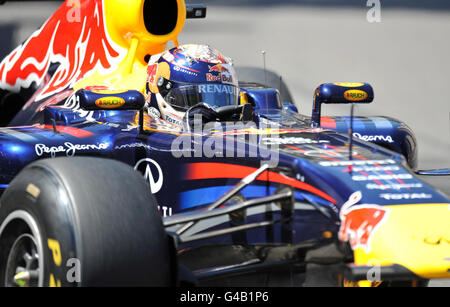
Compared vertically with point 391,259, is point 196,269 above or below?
below

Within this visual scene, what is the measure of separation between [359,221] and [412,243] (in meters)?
0.21

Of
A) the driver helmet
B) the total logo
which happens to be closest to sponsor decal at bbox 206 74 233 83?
the driver helmet

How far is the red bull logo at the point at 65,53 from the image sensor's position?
5.37 m

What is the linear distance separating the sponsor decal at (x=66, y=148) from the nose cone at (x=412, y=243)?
176 cm

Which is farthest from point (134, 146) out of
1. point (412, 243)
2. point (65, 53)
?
point (65, 53)

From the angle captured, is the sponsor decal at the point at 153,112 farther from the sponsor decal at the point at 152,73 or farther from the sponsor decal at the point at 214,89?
the sponsor decal at the point at 214,89

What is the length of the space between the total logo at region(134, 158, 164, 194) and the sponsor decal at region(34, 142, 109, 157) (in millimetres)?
373

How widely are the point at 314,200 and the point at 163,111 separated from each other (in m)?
1.55

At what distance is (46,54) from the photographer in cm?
589

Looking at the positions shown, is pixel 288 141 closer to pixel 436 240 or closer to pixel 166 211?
pixel 166 211

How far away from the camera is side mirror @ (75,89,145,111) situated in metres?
3.67

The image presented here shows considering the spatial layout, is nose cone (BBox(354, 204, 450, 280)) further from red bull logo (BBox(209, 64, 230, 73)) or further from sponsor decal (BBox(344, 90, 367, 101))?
red bull logo (BBox(209, 64, 230, 73))
